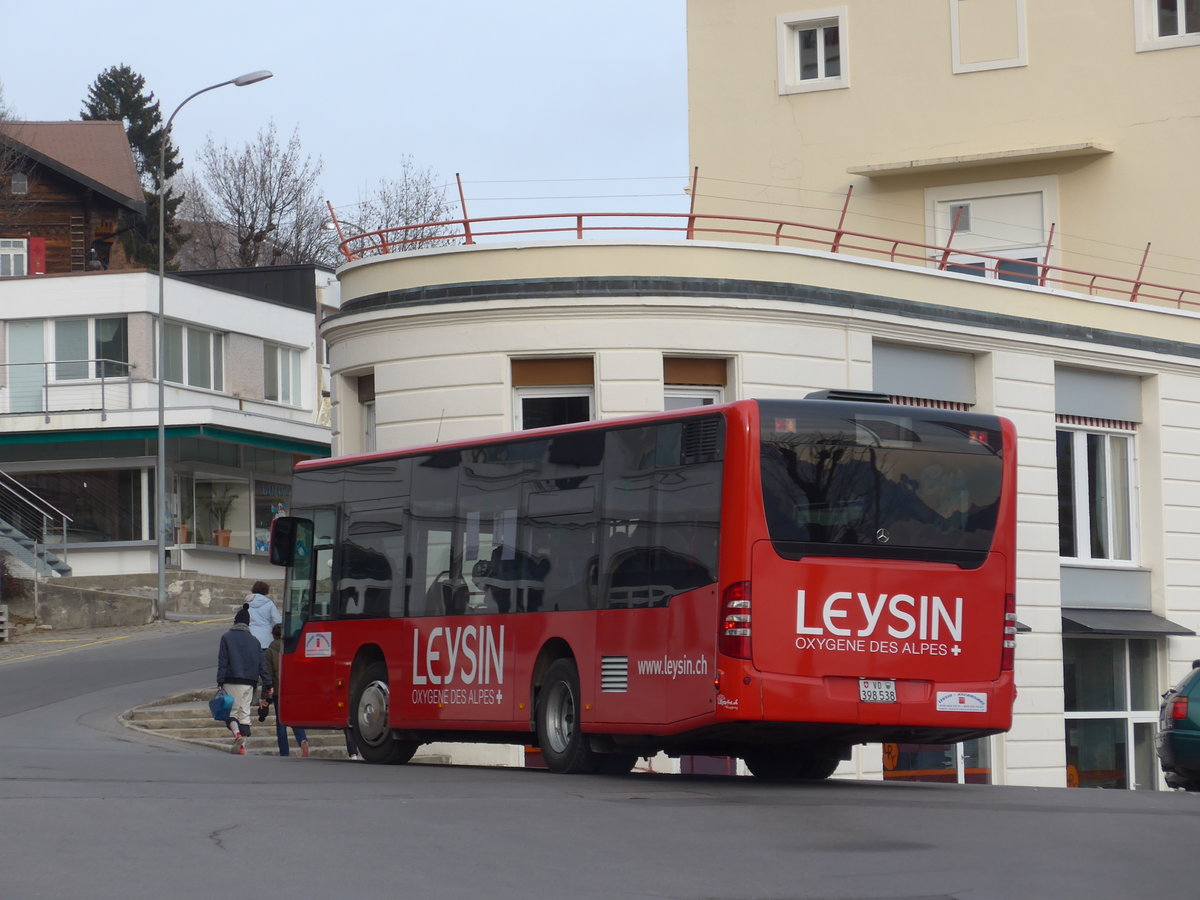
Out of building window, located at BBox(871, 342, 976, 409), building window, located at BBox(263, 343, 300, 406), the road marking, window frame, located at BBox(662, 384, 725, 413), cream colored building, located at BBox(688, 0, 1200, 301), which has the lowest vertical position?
the road marking

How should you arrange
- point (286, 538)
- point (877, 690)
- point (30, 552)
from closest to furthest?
1. point (877, 690)
2. point (286, 538)
3. point (30, 552)

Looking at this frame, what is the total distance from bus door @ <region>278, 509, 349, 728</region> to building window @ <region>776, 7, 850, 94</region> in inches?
751

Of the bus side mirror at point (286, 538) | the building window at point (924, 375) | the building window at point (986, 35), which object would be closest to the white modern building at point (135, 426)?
the building window at point (986, 35)

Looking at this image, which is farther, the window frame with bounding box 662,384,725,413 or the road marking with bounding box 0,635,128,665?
the road marking with bounding box 0,635,128,665

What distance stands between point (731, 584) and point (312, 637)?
666 cm

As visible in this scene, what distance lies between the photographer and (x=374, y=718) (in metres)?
18.7

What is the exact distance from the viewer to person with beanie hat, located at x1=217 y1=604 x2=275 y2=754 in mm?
22266

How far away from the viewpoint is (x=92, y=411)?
155ft

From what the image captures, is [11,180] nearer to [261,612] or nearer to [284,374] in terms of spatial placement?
[284,374]

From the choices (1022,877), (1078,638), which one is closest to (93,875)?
(1022,877)

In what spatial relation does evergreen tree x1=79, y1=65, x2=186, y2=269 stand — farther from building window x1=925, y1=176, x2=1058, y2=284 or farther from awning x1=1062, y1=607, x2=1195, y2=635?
awning x1=1062, y1=607, x2=1195, y2=635

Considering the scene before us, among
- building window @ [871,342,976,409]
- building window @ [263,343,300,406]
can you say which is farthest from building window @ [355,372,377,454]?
building window @ [263,343,300,406]

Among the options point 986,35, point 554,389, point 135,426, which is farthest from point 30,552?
point 986,35

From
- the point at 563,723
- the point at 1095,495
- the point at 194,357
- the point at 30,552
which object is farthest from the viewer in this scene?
the point at 194,357
